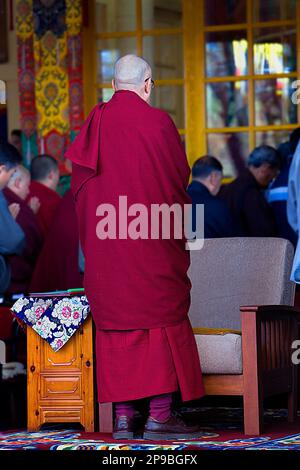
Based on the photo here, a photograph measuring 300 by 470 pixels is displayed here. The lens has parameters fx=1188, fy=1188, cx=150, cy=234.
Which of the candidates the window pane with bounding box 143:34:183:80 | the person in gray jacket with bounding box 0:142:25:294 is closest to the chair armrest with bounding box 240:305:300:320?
the person in gray jacket with bounding box 0:142:25:294

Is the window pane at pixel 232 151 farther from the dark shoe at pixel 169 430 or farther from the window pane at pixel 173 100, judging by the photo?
the dark shoe at pixel 169 430

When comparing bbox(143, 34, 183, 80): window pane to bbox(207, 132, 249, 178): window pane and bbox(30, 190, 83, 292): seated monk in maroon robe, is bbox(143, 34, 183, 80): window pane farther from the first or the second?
bbox(30, 190, 83, 292): seated monk in maroon robe

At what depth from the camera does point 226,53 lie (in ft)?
27.0

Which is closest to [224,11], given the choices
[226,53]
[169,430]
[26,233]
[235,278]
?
[226,53]

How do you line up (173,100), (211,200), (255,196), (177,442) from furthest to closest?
(173,100) < (255,196) < (211,200) < (177,442)

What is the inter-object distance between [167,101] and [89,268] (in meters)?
3.82

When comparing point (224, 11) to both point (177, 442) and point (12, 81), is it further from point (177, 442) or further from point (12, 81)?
point (177, 442)

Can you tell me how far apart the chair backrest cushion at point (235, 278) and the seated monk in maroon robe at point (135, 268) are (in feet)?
2.45

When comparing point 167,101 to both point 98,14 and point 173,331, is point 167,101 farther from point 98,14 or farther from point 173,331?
point 173,331

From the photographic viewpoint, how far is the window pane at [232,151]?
821 centimetres

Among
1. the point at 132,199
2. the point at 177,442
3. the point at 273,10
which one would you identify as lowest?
the point at 177,442

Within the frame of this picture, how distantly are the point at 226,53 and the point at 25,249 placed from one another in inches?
92.8

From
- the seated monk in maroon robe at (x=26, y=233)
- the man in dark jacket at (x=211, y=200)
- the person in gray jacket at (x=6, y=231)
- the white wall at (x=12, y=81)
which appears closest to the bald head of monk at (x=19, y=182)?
the seated monk in maroon robe at (x=26, y=233)

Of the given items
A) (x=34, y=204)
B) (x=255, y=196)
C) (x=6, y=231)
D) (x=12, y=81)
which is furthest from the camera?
(x=12, y=81)
